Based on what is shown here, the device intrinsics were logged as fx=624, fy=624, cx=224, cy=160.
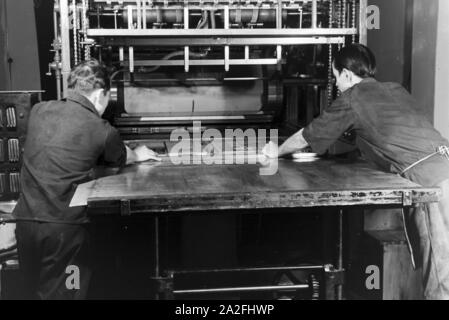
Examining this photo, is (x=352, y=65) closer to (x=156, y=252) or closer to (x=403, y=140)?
(x=403, y=140)

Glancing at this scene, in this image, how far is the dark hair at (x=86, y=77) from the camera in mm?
2715

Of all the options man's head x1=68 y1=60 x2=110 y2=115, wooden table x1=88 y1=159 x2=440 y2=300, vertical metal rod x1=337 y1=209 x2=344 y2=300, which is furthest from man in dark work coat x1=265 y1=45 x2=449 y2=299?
man's head x1=68 y1=60 x2=110 y2=115

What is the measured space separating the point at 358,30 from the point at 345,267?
50.2 inches

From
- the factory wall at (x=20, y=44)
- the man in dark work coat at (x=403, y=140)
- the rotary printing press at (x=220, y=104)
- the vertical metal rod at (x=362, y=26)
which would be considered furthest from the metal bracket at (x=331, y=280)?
the factory wall at (x=20, y=44)

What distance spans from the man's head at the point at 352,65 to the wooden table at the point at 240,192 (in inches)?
18.3

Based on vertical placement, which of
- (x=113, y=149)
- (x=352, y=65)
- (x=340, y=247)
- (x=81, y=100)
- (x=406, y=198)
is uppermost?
(x=352, y=65)

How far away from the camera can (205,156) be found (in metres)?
3.22

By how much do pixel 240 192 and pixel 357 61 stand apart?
100 cm

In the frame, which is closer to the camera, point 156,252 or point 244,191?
point 244,191

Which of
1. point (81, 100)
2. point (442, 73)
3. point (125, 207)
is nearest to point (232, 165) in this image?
point (81, 100)

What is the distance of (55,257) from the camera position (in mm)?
2676

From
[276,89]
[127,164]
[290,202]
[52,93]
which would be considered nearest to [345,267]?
[290,202]

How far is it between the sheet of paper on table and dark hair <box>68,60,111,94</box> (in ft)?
1.44

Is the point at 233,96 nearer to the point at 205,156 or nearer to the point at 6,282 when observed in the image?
the point at 205,156
